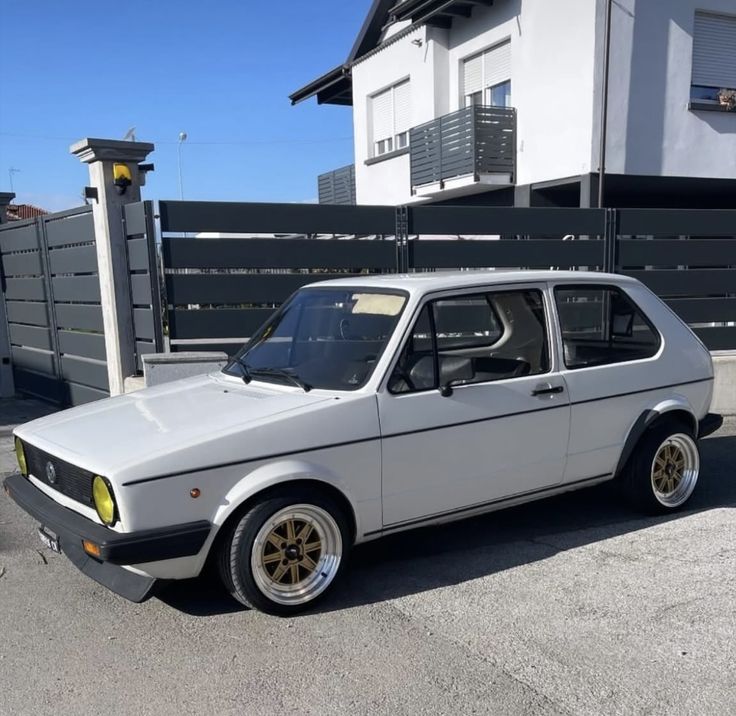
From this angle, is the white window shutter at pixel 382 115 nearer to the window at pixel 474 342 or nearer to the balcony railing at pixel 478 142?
the balcony railing at pixel 478 142

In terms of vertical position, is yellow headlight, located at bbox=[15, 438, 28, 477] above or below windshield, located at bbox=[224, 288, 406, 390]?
below

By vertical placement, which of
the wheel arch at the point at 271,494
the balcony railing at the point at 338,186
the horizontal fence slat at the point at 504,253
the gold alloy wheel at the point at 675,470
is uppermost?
the balcony railing at the point at 338,186

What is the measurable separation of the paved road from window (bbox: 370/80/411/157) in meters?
14.2

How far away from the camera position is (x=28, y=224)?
9750 millimetres

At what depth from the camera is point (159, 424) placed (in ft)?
12.5

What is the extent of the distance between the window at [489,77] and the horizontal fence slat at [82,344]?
372 inches

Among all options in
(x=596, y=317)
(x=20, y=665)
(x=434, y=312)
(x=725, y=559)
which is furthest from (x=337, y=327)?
(x=725, y=559)

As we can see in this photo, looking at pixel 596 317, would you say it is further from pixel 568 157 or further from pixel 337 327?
pixel 568 157

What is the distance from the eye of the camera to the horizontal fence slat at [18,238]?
9617 millimetres

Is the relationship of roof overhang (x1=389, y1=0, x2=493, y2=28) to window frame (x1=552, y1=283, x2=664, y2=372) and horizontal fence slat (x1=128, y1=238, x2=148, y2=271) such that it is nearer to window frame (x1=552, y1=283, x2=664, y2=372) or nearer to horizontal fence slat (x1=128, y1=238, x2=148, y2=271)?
horizontal fence slat (x1=128, y1=238, x2=148, y2=271)

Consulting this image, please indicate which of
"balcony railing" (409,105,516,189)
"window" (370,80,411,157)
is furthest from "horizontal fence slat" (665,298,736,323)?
"window" (370,80,411,157)

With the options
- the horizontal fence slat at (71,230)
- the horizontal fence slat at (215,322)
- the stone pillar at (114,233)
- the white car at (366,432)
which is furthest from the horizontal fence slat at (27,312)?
the white car at (366,432)

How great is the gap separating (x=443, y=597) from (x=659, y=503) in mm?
2038

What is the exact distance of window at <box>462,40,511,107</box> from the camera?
46.9 feet
